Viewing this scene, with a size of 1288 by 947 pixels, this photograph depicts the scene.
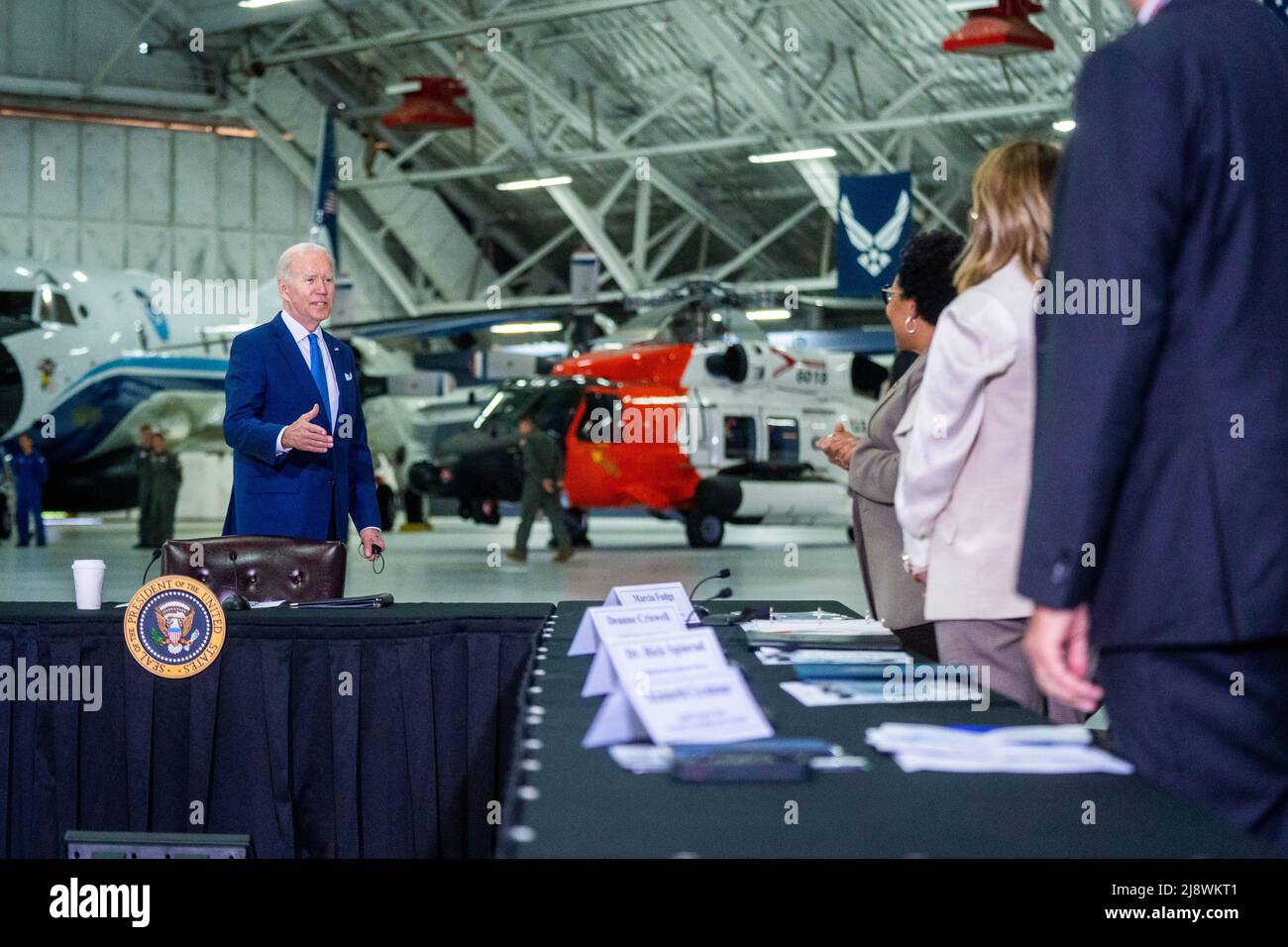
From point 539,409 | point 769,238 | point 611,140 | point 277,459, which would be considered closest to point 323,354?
point 277,459

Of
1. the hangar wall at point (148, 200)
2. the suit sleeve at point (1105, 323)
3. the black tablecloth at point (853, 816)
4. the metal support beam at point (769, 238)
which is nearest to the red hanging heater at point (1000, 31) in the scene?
the metal support beam at point (769, 238)

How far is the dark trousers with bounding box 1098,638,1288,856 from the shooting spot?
1.45 m

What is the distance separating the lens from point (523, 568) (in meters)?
11.0

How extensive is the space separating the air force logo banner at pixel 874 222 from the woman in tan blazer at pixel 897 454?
942 cm

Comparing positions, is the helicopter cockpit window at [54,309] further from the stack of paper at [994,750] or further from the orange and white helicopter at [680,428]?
the stack of paper at [994,750]

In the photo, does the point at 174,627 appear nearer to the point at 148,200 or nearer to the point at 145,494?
the point at 145,494

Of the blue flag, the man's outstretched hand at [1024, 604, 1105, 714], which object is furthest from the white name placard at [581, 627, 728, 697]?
the blue flag

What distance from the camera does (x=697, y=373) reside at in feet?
46.3

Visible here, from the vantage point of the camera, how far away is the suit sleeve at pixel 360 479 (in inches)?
145

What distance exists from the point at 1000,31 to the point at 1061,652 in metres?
11.0

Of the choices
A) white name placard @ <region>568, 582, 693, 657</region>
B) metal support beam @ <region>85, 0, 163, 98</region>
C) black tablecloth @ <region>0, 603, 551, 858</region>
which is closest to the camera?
white name placard @ <region>568, 582, 693, 657</region>

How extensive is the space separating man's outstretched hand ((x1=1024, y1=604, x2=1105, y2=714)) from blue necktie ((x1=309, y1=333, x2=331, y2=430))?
2.46 m

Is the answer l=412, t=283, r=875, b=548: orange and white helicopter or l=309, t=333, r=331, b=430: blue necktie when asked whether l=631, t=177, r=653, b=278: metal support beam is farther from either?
l=309, t=333, r=331, b=430: blue necktie
